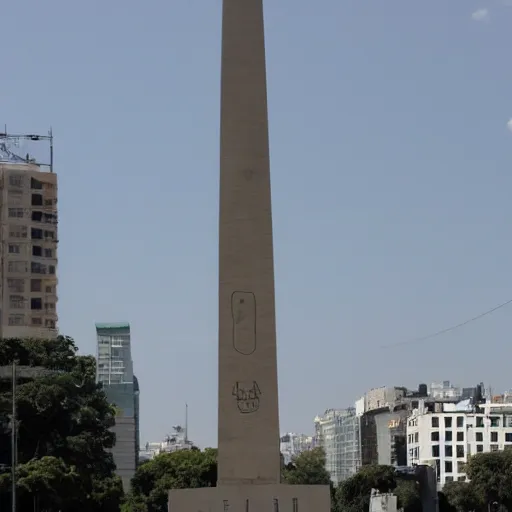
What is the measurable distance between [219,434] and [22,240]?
4506cm

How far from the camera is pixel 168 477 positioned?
7225 cm

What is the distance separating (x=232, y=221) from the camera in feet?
67.6

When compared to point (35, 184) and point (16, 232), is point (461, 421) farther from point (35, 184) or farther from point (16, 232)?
point (16, 232)

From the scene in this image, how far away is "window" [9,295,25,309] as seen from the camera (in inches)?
2510

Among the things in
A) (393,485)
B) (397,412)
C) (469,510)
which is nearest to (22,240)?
(393,485)

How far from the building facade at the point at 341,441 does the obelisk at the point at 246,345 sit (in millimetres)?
114087

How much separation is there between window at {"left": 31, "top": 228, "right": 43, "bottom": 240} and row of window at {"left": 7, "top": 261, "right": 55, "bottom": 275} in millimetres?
1087

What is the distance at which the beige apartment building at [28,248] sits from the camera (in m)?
63.7

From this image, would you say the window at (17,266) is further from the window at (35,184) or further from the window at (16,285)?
the window at (35,184)

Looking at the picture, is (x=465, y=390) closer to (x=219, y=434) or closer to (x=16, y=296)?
(x=16, y=296)

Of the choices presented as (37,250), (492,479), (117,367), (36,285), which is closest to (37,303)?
(36,285)

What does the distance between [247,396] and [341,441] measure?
136 m

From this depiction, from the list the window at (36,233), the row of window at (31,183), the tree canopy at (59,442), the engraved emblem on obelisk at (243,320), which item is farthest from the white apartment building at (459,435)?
the engraved emblem on obelisk at (243,320)

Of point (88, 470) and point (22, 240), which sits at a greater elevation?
point (22, 240)
